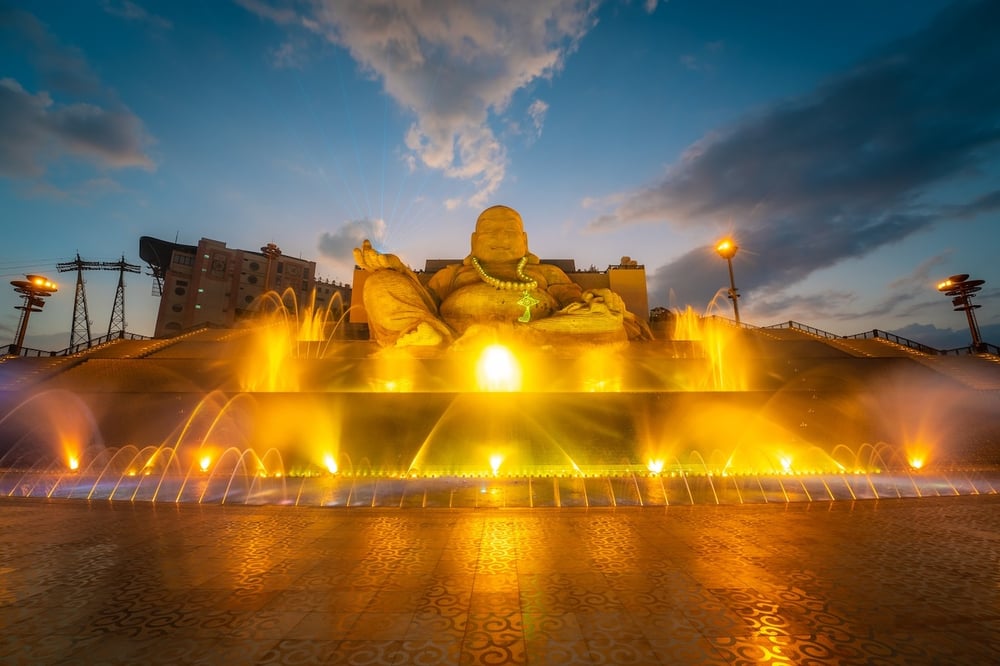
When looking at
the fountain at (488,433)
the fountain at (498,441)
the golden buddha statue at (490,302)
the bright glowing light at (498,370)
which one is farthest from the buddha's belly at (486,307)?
the fountain at (498,441)

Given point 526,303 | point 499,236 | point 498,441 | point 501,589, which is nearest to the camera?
point 501,589

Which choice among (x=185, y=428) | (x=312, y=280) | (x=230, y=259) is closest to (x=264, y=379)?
(x=185, y=428)

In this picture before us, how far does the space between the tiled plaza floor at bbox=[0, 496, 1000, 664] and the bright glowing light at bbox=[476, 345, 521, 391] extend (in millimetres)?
6827

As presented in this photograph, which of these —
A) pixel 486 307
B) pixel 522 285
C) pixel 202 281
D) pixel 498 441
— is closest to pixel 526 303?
pixel 522 285

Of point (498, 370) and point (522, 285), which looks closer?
point (498, 370)

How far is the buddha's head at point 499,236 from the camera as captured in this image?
14.0 meters

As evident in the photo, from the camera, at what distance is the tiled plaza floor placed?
6.28 feet

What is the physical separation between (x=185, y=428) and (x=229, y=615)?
671 cm

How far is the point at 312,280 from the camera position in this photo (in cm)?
5534

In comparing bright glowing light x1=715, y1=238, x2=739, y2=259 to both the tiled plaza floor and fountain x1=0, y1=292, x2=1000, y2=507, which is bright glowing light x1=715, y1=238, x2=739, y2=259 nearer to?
fountain x1=0, y1=292, x2=1000, y2=507

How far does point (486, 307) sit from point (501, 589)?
1026 centimetres

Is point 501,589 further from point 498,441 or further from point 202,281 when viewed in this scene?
point 202,281

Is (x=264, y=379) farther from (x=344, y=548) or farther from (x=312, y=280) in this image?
(x=312, y=280)

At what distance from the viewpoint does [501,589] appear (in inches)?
102
